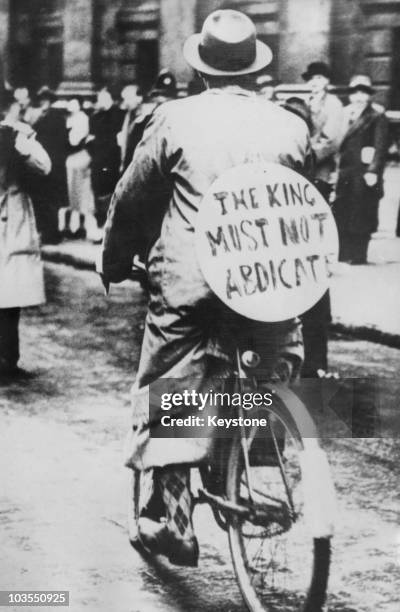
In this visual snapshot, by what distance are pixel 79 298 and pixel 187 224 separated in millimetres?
619

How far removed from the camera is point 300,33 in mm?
4387

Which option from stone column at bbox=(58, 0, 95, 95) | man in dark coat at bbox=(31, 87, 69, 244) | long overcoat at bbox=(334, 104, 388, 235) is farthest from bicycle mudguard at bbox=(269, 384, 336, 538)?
stone column at bbox=(58, 0, 95, 95)

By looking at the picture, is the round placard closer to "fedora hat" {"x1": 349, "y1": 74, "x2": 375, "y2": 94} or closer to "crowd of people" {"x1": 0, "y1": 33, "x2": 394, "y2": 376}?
"crowd of people" {"x1": 0, "y1": 33, "x2": 394, "y2": 376}

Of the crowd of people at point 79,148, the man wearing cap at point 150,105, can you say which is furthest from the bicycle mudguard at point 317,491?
the man wearing cap at point 150,105

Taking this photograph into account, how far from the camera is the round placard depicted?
13.9 ft

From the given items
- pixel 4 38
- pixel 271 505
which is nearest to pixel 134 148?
pixel 4 38

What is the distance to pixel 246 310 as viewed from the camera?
4258 mm

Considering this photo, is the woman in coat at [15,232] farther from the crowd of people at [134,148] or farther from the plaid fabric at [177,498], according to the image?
the plaid fabric at [177,498]

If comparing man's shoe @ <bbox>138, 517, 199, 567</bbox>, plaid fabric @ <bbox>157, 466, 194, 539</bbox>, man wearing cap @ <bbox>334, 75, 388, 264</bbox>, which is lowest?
man's shoe @ <bbox>138, 517, 199, 567</bbox>

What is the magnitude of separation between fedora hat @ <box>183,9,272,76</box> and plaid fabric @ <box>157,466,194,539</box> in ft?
5.44

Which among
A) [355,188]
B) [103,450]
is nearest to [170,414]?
[103,450]

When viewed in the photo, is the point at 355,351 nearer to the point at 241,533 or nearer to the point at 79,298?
the point at 241,533

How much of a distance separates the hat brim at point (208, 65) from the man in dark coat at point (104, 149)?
390 mm

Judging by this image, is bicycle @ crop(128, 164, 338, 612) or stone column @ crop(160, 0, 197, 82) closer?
bicycle @ crop(128, 164, 338, 612)
